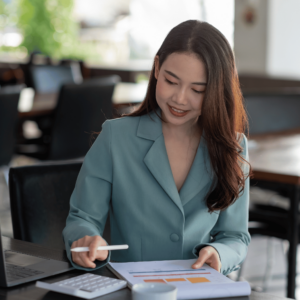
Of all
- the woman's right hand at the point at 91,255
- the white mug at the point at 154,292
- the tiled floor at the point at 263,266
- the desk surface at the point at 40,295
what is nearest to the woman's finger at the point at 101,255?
the woman's right hand at the point at 91,255

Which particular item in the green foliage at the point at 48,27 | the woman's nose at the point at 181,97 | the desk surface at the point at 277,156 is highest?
the green foliage at the point at 48,27

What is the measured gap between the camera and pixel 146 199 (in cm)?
121

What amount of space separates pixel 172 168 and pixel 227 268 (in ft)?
0.91

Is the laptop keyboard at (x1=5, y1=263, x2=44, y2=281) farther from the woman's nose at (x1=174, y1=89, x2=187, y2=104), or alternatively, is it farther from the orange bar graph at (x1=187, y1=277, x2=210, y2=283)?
the woman's nose at (x1=174, y1=89, x2=187, y2=104)

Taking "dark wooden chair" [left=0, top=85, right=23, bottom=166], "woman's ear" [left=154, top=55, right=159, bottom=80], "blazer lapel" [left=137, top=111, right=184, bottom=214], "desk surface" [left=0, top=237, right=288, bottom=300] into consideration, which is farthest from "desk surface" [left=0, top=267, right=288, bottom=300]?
"dark wooden chair" [left=0, top=85, right=23, bottom=166]

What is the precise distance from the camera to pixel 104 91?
10.4ft

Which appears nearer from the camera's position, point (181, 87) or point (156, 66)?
point (181, 87)

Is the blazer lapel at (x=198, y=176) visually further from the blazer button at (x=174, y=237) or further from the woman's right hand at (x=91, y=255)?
the woman's right hand at (x=91, y=255)

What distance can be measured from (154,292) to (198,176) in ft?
1.71

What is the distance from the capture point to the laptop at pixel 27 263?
92 centimetres

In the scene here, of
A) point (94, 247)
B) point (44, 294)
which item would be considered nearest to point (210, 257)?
point (94, 247)

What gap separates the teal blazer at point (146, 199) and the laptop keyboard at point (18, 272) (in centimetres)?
21

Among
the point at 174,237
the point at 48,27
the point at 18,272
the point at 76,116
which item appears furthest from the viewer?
the point at 48,27

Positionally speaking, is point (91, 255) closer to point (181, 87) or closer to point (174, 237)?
point (174, 237)
